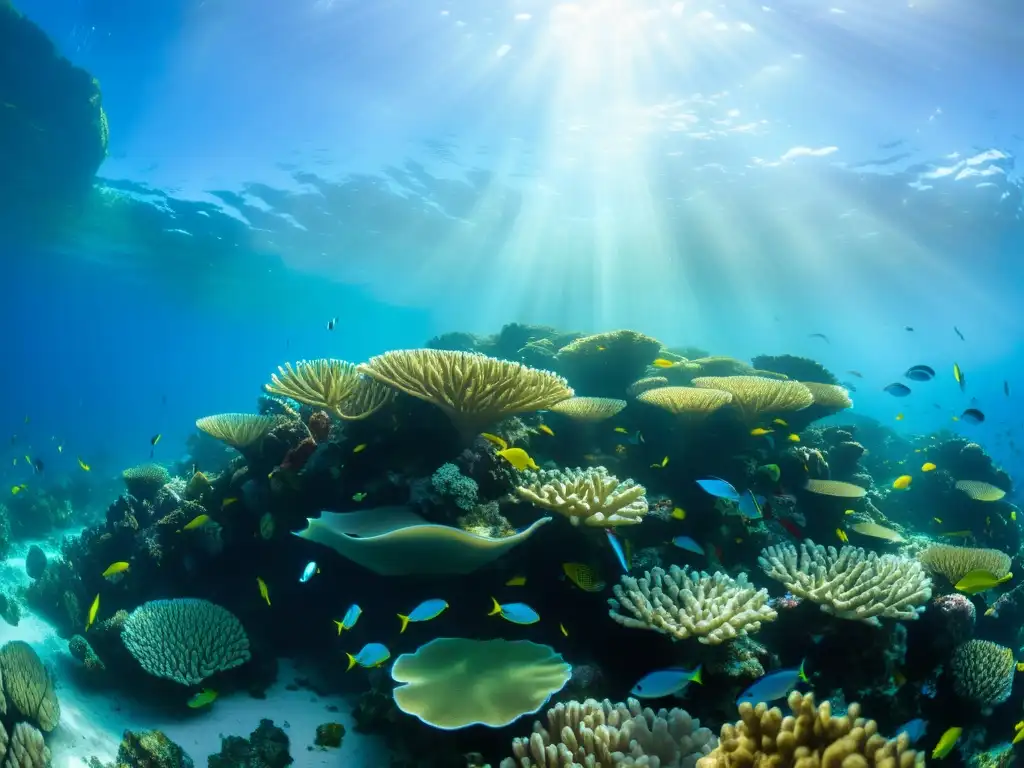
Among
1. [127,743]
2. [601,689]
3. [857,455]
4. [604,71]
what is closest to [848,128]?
[604,71]

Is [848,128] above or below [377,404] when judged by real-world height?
above

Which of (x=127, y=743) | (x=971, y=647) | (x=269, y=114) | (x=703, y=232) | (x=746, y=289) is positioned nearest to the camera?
(x=127, y=743)

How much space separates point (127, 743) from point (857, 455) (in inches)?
443

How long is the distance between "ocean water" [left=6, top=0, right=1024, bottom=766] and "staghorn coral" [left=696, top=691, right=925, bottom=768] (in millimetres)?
2524

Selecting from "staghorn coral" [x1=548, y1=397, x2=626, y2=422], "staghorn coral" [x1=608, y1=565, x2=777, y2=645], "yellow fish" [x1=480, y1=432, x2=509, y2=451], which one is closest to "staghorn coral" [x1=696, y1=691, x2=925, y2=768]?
"staghorn coral" [x1=608, y1=565, x2=777, y2=645]

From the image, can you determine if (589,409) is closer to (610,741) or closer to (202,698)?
(610,741)

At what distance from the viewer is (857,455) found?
953 cm

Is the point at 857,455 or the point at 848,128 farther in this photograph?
the point at 848,128

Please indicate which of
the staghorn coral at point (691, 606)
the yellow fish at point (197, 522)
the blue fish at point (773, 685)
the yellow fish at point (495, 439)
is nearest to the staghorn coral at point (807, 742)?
the blue fish at point (773, 685)

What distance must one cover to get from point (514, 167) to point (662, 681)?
2694cm

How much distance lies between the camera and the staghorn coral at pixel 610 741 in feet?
10.9

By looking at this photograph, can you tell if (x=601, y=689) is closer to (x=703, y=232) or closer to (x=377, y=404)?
(x=377, y=404)

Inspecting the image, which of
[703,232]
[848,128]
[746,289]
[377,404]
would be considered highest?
[848,128]

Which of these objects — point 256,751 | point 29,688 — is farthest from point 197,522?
point 256,751
